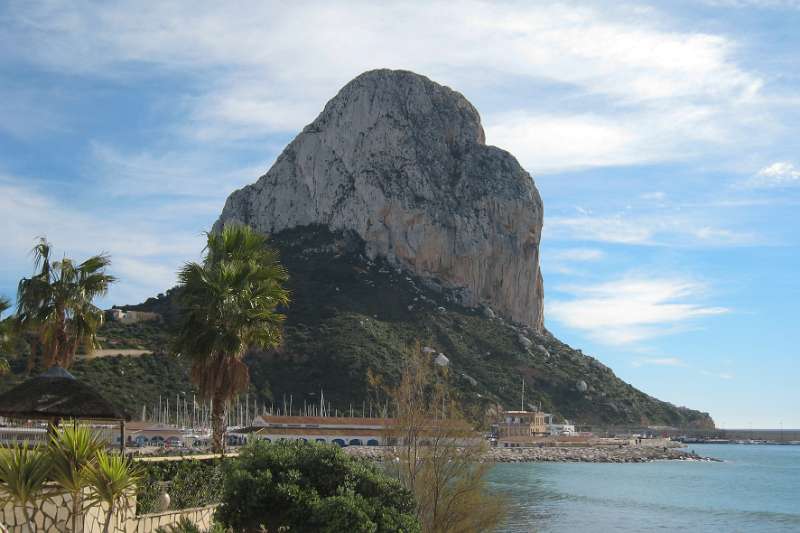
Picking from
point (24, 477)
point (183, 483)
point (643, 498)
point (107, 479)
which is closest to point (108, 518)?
point (107, 479)

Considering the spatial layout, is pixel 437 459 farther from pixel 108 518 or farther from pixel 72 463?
pixel 72 463

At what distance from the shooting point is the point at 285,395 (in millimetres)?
91938

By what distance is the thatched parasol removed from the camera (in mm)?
13922

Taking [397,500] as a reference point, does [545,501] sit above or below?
below

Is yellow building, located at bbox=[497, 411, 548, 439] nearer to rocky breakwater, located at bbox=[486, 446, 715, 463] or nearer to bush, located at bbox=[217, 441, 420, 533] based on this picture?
rocky breakwater, located at bbox=[486, 446, 715, 463]

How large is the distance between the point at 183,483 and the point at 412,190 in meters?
107

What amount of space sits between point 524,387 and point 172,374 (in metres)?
42.8

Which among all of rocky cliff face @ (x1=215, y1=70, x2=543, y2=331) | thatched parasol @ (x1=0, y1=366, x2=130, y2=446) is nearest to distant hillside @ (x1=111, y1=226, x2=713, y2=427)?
rocky cliff face @ (x1=215, y1=70, x2=543, y2=331)

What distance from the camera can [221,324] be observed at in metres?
19.3

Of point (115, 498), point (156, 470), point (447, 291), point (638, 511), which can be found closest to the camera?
point (115, 498)

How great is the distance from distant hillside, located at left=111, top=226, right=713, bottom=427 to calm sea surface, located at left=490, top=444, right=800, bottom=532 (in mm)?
19228

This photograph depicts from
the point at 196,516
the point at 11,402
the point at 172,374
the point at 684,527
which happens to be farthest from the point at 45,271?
the point at 172,374

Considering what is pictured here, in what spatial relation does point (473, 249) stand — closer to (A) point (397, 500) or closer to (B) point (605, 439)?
(B) point (605, 439)

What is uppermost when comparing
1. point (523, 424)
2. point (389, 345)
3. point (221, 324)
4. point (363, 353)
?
point (389, 345)
